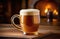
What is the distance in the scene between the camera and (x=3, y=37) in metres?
0.64

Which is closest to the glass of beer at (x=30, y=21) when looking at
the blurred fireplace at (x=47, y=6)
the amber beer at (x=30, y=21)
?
the amber beer at (x=30, y=21)

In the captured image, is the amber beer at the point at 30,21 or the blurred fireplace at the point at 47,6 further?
the blurred fireplace at the point at 47,6

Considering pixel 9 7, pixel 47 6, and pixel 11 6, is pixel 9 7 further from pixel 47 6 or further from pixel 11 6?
pixel 47 6

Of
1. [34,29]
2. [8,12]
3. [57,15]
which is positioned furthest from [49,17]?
[8,12]

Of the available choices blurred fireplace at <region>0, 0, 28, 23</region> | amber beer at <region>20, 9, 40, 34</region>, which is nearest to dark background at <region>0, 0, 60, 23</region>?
blurred fireplace at <region>0, 0, 28, 23</region>

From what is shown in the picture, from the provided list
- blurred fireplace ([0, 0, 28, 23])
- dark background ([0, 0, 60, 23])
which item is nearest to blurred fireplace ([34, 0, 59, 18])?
dark background ([0, 0, 60, 23])

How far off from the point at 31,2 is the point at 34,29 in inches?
65.6

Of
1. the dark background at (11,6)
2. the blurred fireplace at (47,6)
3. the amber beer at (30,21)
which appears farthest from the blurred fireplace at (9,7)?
the amber beer at (30,21)

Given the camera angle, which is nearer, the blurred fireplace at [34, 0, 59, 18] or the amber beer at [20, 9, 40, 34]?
the amber beer at [20, 9, 40, 34]

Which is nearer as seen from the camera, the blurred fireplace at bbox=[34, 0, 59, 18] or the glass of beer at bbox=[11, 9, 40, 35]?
the glass of beer at bbox=[11, 9, 40, 35]

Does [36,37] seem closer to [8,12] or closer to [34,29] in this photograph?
[34,29]

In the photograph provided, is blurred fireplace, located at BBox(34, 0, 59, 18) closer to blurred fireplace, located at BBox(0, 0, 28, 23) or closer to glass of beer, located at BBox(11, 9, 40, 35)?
blurred fireplace, located at BBox(0, 0, 28, 23)

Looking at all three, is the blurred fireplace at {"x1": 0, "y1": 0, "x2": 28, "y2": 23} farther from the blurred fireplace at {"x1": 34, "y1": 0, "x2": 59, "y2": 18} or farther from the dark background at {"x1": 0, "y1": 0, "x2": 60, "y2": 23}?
the blurred fireplace at {"x1": 34, "y1": 0, "x2": 59, "y2": 18}

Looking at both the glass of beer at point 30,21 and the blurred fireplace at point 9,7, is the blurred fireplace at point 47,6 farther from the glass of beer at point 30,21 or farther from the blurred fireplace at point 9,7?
the glass of beer at point 30,21
